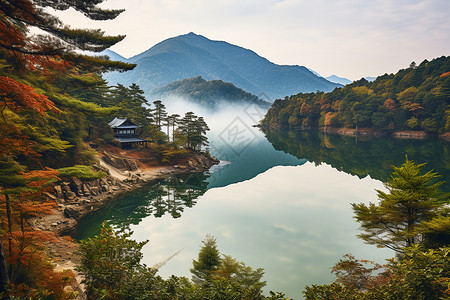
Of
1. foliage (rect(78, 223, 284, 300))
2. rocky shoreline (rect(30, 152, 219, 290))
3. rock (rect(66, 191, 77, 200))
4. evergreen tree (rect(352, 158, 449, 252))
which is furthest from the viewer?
rock (rect(66, 191, 77, 200))

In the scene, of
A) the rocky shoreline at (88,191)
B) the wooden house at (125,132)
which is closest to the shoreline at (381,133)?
the rocky shoreline at (88,191)

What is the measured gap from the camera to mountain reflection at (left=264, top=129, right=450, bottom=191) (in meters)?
37.6

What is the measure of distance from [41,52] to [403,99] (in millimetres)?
81958

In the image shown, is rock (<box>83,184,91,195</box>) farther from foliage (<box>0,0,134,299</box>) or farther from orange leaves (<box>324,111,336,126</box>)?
orange leaves (<box>324,111,336,126</box>)

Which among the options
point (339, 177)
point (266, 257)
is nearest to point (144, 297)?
point (266, 257)

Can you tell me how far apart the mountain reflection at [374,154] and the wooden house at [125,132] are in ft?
110

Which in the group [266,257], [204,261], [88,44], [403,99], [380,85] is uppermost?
[380,85]

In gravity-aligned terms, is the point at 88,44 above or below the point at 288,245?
above

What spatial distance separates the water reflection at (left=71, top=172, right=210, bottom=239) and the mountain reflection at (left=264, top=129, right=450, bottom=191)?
25483 millimetres

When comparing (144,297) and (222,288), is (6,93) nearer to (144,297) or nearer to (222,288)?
(144,297)

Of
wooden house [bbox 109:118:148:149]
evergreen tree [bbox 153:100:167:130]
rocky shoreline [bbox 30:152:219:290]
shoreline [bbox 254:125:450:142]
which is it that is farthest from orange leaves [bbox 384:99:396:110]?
wooden house [bbox 109:118:148:149]

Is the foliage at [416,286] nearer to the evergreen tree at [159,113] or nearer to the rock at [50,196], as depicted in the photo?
the rock at [50,196]

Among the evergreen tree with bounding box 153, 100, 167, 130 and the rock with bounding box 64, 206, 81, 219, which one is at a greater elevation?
the evergreen tree with bounding box 153, 100, 167, 130

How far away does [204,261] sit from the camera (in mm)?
11789
